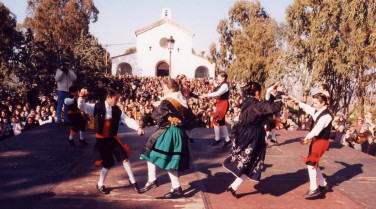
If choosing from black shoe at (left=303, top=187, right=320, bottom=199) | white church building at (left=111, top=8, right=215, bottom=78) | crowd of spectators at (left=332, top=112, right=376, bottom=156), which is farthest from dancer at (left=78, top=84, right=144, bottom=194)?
white church building at (left=111, top=8, right=215, bottom=78)

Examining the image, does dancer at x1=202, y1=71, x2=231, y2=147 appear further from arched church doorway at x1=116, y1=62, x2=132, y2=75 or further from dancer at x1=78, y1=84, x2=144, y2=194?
arched church doorway at x1=116, y1=62, x2=132, y2=75

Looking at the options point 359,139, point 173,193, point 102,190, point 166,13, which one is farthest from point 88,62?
point 166,13

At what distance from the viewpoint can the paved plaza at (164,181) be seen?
4.15m

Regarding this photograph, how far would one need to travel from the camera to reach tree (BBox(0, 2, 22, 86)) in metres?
15.9

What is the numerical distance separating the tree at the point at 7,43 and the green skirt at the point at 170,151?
14.2m

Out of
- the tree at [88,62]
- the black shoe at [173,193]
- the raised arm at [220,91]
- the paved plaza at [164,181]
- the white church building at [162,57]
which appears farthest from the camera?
the white church building at [162,57]

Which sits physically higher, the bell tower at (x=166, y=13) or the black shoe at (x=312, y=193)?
the bell tower at (x=166, y=13)

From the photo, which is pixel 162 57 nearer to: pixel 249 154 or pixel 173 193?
pixel 249 154

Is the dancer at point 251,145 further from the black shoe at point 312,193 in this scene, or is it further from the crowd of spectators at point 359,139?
the crowd of spectators at point 359,139

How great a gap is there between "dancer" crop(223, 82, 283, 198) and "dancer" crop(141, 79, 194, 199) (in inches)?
30.0

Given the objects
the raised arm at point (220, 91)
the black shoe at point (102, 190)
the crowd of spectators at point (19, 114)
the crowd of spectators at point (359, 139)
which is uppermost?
the raised arm at point (220, 91)

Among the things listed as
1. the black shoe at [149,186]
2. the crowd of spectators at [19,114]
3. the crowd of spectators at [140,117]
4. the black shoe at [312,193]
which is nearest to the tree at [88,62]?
the crowd of spectators at [140,117]

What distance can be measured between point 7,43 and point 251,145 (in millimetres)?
19335

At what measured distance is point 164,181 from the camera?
4980 millimetres
